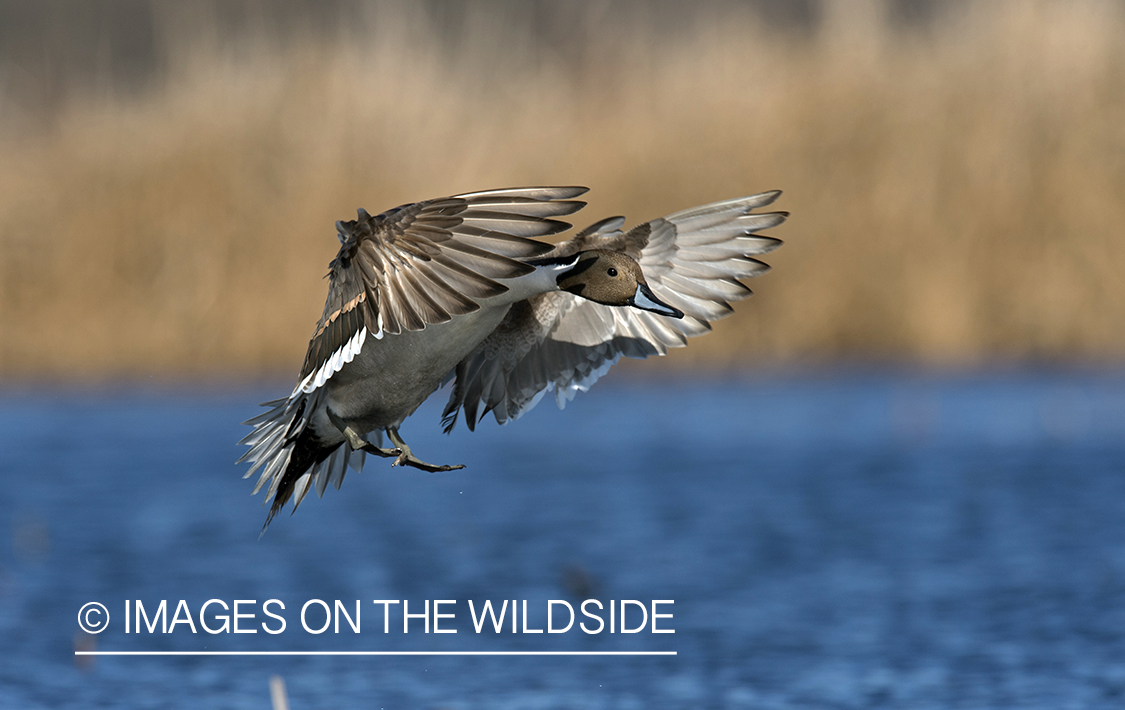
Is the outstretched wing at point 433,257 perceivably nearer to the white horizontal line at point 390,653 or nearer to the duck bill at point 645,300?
the duck bill at point 645,300

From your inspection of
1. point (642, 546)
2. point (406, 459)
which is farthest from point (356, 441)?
point (642, 546)

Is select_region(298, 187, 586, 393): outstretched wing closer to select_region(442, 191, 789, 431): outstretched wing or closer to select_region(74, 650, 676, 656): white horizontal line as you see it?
select_region(442, 191, 789, 431): outstretched wing

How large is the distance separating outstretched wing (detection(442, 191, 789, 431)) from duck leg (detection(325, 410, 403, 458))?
0.55 m

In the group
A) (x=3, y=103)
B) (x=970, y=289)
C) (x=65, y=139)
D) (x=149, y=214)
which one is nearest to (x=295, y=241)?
(x=149, y=214)

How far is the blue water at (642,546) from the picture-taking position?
742 centimetres

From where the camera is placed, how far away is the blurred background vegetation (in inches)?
582

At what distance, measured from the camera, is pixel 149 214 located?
15.3m

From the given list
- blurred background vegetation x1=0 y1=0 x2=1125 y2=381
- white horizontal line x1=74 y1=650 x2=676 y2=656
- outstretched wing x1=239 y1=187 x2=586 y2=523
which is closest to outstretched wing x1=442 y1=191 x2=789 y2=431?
outstretched wing x1=239 y1=187 x2=586 y2=523

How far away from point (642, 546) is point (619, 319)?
4.76 m

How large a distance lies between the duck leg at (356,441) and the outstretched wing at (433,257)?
22cm

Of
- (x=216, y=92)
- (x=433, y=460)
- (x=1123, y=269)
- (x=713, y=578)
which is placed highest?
(x=216, y=92)

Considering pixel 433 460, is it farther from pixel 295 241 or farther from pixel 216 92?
pixel 216 92

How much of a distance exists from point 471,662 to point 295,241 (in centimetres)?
778

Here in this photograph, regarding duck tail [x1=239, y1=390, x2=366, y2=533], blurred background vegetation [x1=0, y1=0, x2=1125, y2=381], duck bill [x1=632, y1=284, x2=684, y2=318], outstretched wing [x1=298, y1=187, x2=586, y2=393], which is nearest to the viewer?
outstretched wing [x1=298, y1=187, x2=586, y2=393]
